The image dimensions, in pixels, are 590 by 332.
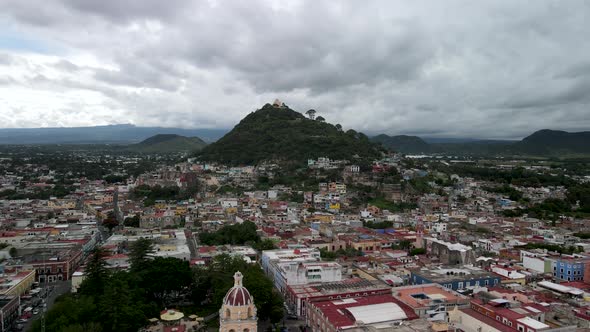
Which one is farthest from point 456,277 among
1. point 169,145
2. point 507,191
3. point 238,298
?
point 169,145

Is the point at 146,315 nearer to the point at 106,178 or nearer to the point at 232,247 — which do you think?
the point at 232,247

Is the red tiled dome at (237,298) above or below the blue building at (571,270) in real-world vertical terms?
above

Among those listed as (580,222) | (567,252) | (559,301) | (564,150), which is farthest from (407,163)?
(564,150)

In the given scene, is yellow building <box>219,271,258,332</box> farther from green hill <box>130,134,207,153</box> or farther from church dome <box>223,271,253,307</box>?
green hill <box>130,134,207,153</box>

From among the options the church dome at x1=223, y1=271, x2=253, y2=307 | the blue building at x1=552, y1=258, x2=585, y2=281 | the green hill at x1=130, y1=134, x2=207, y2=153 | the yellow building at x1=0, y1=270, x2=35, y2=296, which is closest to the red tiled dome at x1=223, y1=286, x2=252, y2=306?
the church dome at x1=223, y1=271, x2=253, y2=307

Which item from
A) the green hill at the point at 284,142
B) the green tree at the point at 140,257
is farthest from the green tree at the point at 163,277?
the green hill at the point at 284,142

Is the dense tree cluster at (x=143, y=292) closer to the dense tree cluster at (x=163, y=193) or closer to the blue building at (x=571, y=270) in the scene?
the blue building at (x=571, y=270)
